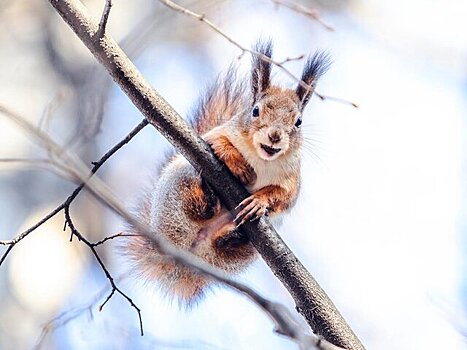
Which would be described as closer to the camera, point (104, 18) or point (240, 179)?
→ point (104, 18)

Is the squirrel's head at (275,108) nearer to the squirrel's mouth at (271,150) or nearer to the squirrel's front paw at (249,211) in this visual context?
the squirrel's mouth at (271,150)

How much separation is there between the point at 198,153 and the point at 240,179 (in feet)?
0.81

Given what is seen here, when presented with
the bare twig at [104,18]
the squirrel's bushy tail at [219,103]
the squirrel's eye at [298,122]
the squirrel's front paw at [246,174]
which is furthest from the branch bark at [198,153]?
the squirrel's bushy tail at [219,103]

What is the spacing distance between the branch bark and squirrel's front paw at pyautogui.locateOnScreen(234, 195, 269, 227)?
0.01 meters

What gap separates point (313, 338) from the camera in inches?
35.4

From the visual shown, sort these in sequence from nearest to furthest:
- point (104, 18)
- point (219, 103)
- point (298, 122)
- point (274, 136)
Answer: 1. point (104, 18)
2. point (274, 136)
3. point (298, 122)
4. point (219, 103)

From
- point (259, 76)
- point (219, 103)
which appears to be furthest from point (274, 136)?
point (219, 103)

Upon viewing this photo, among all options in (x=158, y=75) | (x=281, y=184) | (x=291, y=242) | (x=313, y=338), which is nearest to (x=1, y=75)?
(x=158, y=75)

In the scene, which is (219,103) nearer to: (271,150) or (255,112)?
(255,112)

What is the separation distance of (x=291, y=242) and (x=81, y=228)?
32.8 inches

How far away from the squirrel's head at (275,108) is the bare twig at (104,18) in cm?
40

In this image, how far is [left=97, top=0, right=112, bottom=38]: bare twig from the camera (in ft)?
3.77

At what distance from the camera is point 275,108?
1571 mm

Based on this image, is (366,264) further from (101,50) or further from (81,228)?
(101,50)
